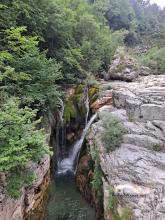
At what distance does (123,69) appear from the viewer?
77.6 ft

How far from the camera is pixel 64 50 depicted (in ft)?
61.4

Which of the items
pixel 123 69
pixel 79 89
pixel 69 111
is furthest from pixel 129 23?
pixel 69 111

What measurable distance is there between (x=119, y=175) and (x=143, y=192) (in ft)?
3.88

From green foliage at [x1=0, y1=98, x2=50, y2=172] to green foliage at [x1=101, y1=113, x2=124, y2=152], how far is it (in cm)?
328

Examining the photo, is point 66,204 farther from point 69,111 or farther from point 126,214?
point 69,111

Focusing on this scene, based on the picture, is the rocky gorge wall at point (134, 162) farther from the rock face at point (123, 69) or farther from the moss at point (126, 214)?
the rock face at point (123, 69)

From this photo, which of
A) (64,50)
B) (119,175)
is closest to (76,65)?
(64,50)

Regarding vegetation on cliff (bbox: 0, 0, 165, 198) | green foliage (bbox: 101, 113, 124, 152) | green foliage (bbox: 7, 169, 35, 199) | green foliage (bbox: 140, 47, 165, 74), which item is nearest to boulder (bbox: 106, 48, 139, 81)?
vegetation on cliff (bbox: 0, 0, 165, 198)

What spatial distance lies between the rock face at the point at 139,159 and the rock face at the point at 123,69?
26.4 feet

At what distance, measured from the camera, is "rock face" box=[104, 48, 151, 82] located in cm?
2328

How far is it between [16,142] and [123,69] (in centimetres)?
1703

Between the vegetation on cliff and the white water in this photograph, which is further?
the white water

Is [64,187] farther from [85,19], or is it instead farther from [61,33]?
[85,19]

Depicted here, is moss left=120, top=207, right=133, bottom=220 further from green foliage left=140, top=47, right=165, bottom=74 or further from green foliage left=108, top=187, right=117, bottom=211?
green foliage left=140, top=47, right=165, bottom=74
